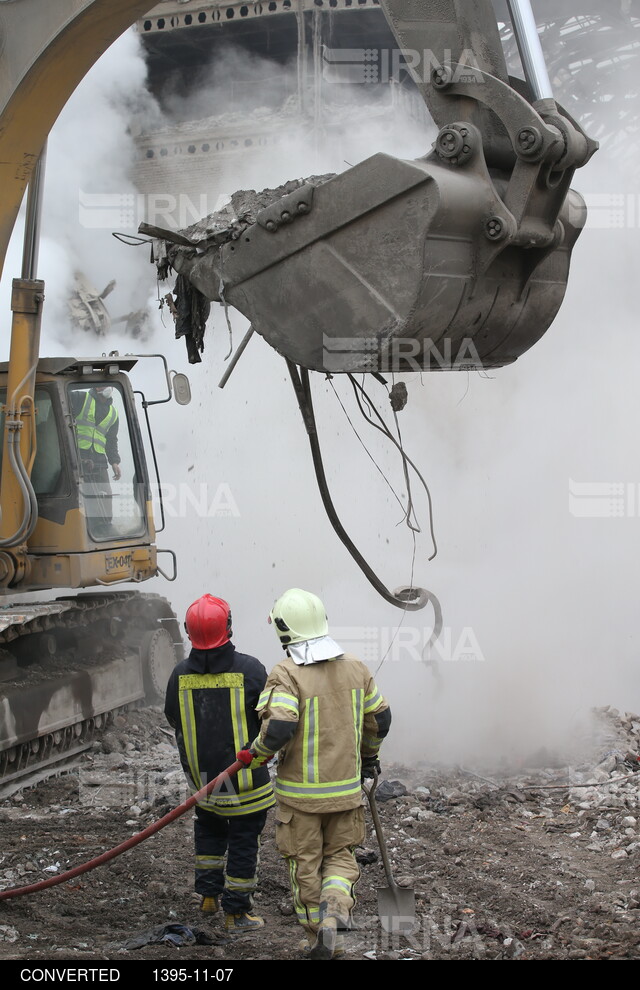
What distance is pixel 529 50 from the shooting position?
129 inches

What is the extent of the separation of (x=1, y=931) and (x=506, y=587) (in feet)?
19.4

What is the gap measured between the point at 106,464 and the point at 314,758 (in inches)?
158

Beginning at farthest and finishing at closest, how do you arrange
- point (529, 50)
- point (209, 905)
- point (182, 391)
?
point (182, 391)
point (209, 905)
point (529, 50)

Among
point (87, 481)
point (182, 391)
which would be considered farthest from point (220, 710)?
point (87, 481)

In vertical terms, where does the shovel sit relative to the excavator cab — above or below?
below

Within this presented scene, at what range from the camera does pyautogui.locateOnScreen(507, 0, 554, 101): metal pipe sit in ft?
10.7

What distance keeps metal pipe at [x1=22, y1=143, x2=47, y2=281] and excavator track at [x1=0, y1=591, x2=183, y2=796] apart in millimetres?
1988

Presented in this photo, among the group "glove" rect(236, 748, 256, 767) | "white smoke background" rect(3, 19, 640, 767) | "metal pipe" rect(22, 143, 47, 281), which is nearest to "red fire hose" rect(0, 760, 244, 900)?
"glove" rect(236, 748, 256, 767)

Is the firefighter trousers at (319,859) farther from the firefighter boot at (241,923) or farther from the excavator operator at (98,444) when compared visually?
the excavator operator at (98,444)

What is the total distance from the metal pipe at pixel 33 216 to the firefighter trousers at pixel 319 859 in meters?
3.04

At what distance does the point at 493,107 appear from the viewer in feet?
9.96

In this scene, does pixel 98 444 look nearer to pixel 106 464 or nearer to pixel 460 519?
pixel 106 464

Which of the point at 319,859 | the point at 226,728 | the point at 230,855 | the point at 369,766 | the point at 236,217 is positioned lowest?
the point at 230,855

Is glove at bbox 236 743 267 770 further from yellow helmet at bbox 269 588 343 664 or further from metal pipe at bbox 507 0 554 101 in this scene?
metal pipe at bbox 507 0 554 101
